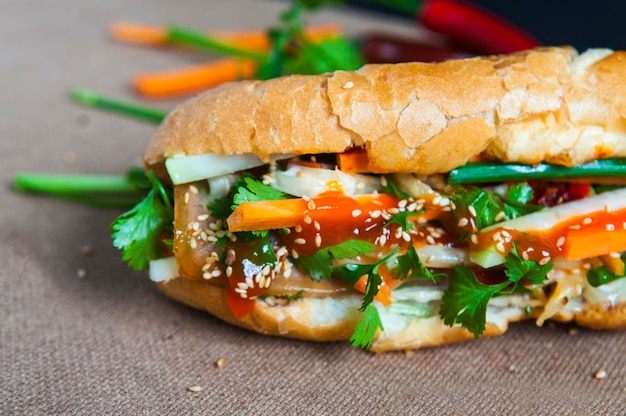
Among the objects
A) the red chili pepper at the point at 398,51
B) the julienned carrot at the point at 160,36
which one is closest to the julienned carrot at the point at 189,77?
the julienned carrot at the point at 160,36

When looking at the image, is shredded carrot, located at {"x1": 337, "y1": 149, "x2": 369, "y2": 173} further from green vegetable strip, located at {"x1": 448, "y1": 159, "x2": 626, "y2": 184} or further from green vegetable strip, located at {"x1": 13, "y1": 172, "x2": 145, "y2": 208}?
green vegetable strip, located at {"x1": 13, "y1": 172, "x2": 145, "y2": 208}

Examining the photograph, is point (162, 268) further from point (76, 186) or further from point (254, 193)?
point (76, 186)

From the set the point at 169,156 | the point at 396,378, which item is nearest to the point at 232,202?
the point at 169,156

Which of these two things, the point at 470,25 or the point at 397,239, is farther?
the point at 470,25

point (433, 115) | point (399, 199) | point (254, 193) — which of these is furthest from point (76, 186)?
point (433, 115)

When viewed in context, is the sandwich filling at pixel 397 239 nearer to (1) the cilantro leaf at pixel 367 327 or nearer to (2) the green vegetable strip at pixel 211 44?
(1) the cilantro leaf at pixel 367 327
